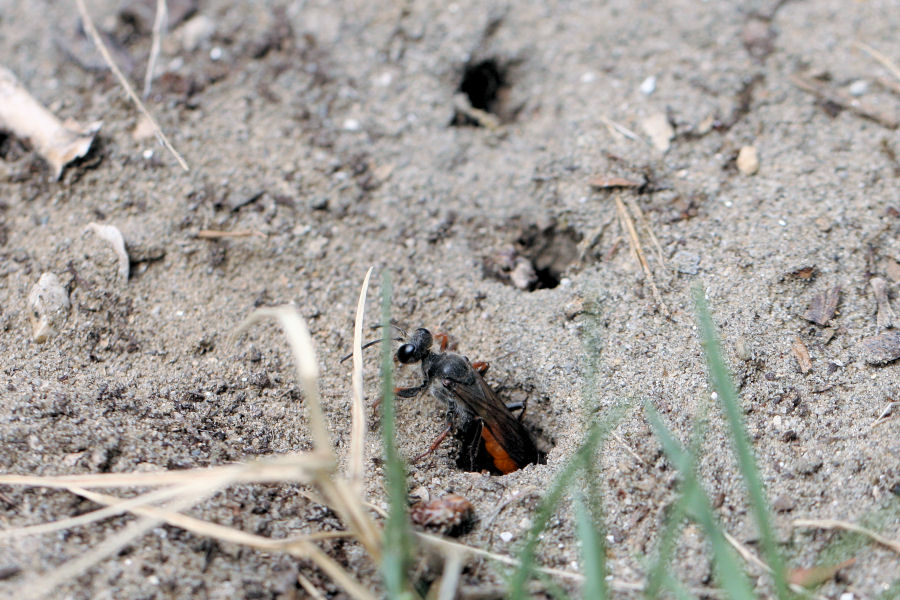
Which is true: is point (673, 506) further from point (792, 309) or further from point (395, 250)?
point (395, 250)

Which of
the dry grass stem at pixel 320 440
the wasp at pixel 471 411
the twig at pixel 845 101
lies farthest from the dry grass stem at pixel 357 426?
the twig at pixel 845 101

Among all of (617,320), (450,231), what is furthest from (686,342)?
(450,231)

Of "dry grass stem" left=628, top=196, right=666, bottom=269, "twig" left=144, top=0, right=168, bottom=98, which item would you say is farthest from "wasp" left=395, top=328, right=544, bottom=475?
"twig" left=144, top=0, right=168, bottom=98

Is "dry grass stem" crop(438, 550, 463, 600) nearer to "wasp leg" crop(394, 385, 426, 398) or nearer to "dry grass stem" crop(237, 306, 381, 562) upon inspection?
"dry grass stem" crop(237, 306, 381, 562)

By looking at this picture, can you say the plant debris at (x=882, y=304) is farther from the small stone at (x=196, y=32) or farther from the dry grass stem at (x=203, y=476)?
the small stone at (x=196, y=32)

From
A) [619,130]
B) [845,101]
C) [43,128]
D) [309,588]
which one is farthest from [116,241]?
[845,101]

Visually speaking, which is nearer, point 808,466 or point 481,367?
point 808,466

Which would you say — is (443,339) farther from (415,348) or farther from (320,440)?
(320,440)
